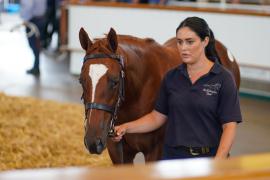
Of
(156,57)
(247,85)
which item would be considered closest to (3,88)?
(247,85)

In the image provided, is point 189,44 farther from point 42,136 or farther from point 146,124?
point 42,136

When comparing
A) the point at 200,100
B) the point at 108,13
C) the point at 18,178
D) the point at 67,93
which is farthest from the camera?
the point at 108,13

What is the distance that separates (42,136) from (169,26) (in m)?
3.65

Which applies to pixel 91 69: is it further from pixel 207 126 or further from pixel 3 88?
pixel 3 88

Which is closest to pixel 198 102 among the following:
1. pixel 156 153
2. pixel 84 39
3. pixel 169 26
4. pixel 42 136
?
pixel 84 39

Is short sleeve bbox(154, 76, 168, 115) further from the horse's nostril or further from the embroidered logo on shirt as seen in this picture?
the horse's nostril

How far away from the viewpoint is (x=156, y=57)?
326 centimetres

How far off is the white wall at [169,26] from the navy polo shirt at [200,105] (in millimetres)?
5266

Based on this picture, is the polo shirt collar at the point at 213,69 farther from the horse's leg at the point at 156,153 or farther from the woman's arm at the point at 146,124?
the horse's leg at the point at 156,153

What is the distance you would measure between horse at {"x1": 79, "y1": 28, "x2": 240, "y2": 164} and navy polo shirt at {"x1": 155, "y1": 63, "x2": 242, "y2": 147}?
27 centimetres

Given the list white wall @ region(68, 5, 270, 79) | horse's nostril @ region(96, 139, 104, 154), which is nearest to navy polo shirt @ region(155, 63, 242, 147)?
horse's nostril @ region(96, 139, 104, 154)

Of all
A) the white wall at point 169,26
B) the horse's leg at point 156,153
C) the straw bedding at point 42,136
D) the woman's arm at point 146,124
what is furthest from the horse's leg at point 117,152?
the white wall at point 169,26

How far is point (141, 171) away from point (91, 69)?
61.4 inches

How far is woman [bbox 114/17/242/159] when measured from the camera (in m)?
2.45
